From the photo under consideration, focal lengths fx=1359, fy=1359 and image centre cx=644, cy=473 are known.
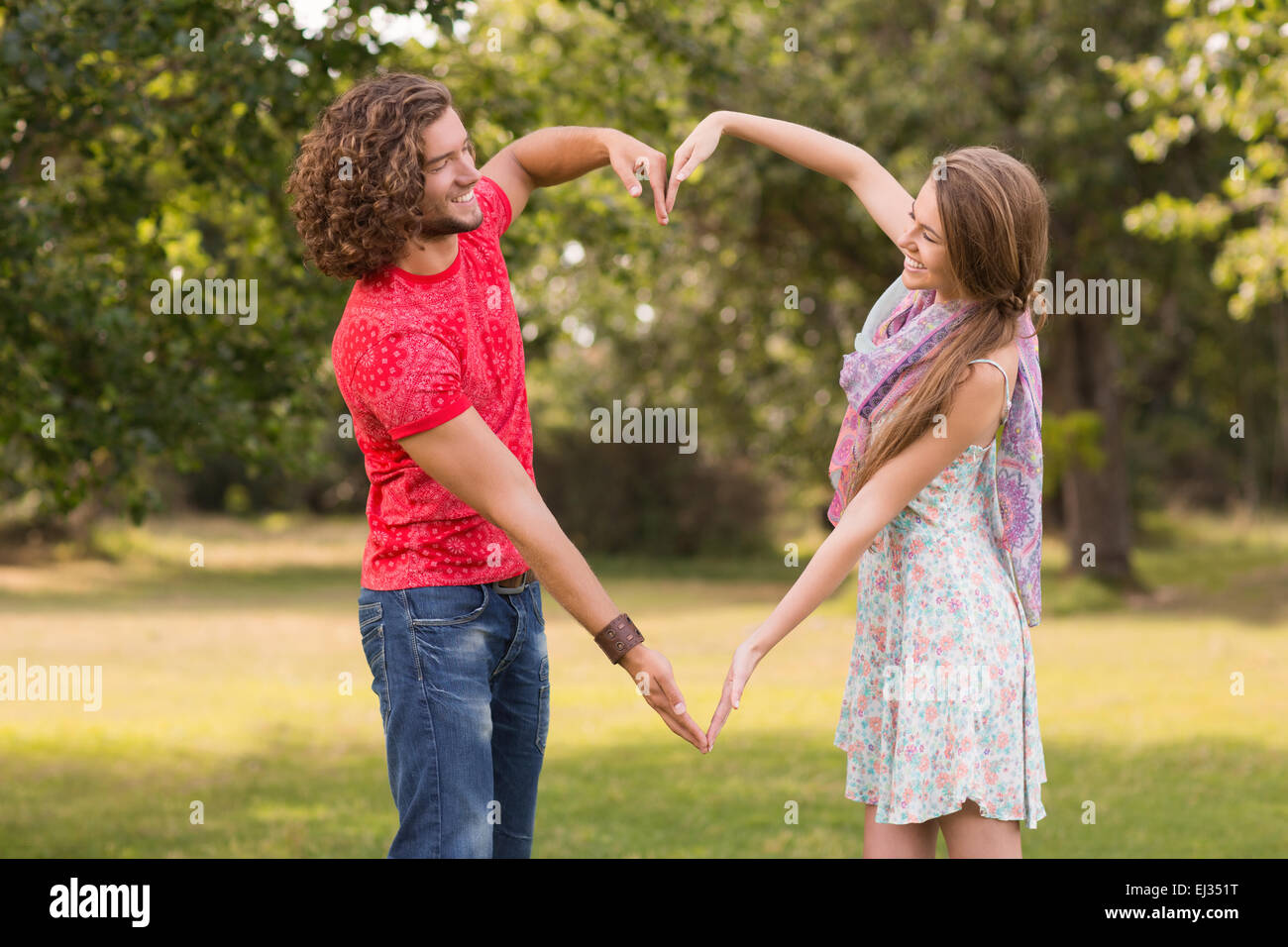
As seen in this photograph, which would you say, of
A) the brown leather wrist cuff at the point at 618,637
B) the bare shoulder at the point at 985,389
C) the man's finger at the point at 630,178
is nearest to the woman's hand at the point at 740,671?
the brown leather wrist cuff at the point at 618,637

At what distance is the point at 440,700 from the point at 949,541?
1148mm

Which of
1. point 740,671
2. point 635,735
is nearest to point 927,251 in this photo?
point 740,671

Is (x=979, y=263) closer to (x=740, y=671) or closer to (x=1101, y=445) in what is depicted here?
(x=740, y=671)

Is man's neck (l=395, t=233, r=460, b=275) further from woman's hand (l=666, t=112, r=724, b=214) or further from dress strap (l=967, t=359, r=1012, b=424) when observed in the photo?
dress strap (l=967, t=359, r=1012, b=424)

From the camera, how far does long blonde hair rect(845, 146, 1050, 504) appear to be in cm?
290

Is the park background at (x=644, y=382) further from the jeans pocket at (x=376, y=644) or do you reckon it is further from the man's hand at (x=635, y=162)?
the jeans pocket at (x=376, y=644)

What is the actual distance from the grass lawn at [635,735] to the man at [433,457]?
358 cm

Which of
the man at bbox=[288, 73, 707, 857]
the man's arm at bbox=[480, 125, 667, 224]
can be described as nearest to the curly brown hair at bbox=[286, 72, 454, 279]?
the man at bbox=[288, 73, 707, 857]

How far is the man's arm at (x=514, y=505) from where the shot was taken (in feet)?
8.87

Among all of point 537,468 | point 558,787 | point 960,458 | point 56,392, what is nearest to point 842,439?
point 960,458

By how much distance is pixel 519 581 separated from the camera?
9.82 feet

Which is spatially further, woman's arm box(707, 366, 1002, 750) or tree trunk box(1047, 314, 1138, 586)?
tree trunk box(1047, 314, 1138, 586)

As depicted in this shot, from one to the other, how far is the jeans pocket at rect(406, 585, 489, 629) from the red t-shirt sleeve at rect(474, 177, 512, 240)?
33.1 inches

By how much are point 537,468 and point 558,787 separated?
20094 millimetres
